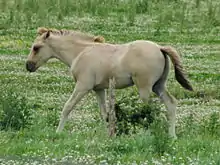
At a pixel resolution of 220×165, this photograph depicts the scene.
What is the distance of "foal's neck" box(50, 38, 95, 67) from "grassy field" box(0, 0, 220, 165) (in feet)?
3.77

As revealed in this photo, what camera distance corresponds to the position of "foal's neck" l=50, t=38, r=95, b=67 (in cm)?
1599

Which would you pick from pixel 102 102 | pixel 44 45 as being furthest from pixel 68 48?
pixel 102 102

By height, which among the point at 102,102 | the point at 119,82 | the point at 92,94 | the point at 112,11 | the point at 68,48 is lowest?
the point at 112,11

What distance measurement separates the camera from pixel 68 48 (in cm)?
1609

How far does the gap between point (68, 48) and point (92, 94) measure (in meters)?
4.61

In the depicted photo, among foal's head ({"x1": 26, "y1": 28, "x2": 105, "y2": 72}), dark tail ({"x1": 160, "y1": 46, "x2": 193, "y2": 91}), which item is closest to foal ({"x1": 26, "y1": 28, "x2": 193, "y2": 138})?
dark tail ({"x1": 160, "y1": 46, "x2": 193, "y2": 91})

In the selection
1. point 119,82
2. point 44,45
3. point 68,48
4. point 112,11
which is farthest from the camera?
point 112,11

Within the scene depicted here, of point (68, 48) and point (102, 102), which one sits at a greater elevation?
point (68, 48)

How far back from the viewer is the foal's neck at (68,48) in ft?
52.5

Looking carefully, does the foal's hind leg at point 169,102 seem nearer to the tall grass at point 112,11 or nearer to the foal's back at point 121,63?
the foal's back at point 121,63

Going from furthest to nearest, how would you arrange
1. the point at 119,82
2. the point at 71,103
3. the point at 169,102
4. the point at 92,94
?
1. the point at 92,94
2. the point at 169,102
3. the point at 119,82
4. the point at 71,103

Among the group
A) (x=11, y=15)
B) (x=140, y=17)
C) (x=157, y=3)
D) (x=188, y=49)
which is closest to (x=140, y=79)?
(x=188, y=49)

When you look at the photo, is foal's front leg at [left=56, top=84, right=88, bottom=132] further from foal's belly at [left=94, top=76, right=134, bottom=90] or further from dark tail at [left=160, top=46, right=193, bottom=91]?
dark tail at [left=160, top=46, right=193, bottom=91]

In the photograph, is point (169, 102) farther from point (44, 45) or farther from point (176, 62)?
point (44, 45)
